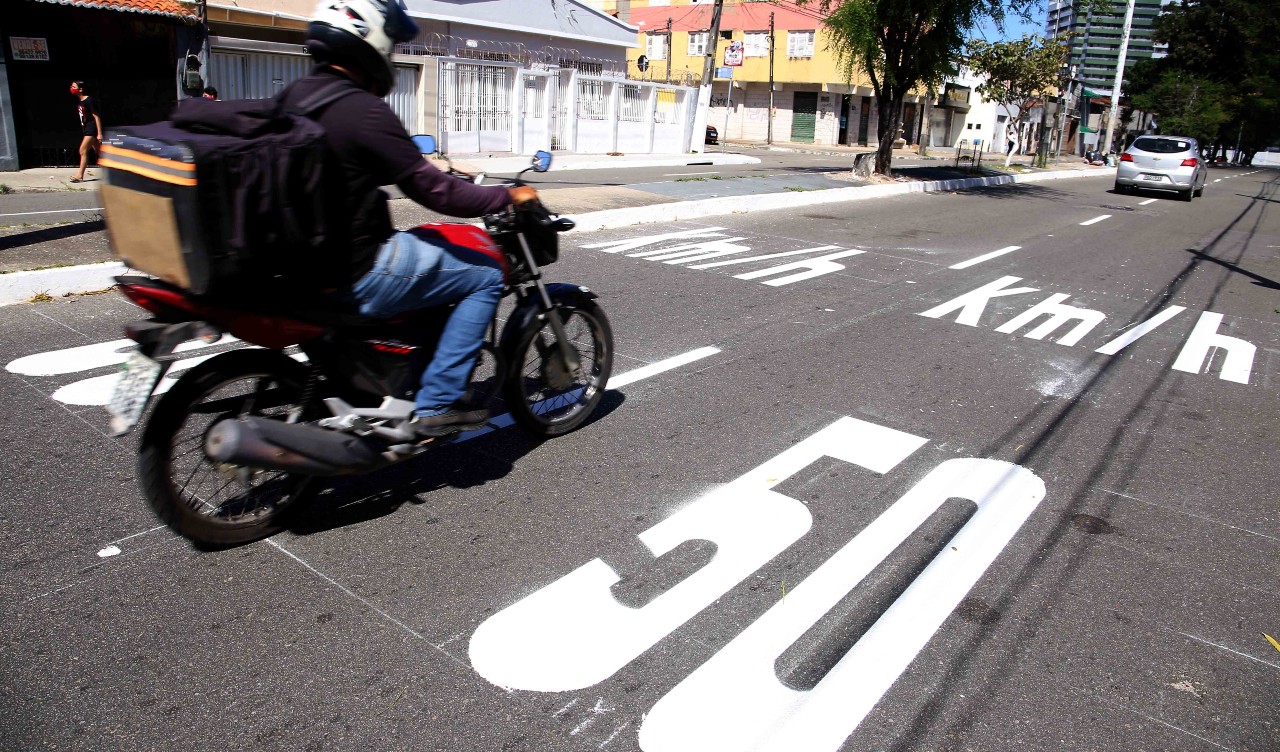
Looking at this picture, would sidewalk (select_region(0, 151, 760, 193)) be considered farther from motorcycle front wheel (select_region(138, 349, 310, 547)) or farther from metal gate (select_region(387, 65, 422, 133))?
motorcycle front wheel (select_region(138, 349, 310, 547))

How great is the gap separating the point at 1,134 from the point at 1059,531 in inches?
719

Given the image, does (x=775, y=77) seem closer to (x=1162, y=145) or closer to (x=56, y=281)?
(x=1162, y=145)

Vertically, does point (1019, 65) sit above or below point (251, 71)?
above

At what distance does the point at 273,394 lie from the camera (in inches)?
137

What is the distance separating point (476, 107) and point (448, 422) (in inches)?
811

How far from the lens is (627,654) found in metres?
3.00

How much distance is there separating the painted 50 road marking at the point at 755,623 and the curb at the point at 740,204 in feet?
26.1

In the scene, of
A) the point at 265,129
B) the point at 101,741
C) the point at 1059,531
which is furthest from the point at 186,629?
the point at 1059,531

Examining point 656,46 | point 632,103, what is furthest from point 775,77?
point 632,103

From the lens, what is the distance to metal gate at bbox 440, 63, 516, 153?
72.5 ft

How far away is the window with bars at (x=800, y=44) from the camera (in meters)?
47.1

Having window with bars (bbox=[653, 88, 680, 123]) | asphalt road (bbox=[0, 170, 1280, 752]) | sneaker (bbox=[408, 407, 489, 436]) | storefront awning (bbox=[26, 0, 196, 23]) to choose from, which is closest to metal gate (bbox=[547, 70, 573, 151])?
window with bars (bbox=[653, 88, 680, 123])

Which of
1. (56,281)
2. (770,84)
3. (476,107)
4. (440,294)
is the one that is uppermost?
(770,84)

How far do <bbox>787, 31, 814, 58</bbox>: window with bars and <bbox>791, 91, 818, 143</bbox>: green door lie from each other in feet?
6.86
